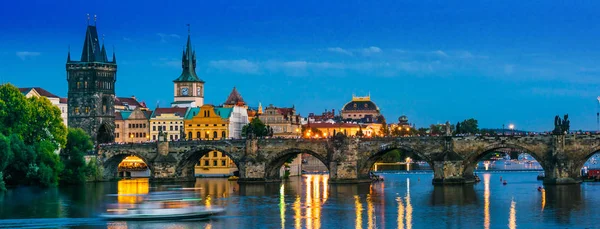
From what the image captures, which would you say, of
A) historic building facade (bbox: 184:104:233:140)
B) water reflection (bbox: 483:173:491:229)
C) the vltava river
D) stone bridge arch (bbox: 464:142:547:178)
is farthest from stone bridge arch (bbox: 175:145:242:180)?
water reflection (bbox: 483:173:491:229)

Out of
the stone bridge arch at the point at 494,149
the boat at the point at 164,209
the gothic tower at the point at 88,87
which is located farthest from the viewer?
the gothic tower at the point at 88,87

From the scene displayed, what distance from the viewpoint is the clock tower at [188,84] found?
514 feet

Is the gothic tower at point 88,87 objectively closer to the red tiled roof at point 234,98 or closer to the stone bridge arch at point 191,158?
the stone bridge arch at point 191,158

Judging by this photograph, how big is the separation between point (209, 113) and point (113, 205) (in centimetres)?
5962

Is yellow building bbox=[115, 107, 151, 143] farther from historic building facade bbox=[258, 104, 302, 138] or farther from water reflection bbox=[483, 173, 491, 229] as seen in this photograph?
water reflection bbox=[483, 173, 491, 229]

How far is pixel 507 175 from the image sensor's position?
125000 mm

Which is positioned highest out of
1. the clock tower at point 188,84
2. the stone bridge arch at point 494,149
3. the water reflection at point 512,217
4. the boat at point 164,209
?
the clock tower at point 188,84

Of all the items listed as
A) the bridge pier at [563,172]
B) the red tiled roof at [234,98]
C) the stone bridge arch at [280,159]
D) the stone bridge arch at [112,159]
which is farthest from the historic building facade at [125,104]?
the bridge pier at [563,172]

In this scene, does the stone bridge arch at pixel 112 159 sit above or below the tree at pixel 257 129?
below

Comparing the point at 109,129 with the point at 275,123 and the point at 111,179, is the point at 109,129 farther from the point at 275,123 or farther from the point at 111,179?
the point at 275,123

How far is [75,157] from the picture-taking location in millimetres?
107250

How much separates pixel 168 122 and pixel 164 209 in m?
75.0

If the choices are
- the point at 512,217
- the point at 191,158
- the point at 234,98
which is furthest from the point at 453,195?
the point at 234,98

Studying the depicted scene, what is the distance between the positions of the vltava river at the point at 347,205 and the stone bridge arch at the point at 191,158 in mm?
5027
